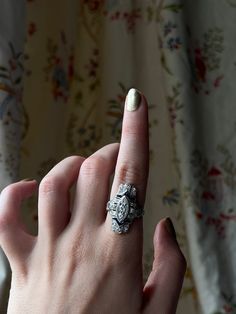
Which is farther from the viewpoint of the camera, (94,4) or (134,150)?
(94,4)

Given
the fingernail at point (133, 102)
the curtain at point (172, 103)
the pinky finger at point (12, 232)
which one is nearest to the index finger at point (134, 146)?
the fingernail at point (133, 102)

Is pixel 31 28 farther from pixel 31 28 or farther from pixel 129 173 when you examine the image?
pixel 129 173

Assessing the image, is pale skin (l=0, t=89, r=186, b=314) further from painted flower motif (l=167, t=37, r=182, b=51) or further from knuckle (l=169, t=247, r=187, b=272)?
painted flower motif (l=167, t=37, r=182, b=51)

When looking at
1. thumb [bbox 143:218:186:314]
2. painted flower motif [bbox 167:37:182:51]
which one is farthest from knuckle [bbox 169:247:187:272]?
painted flower motif [bbox 167:37:182:51]

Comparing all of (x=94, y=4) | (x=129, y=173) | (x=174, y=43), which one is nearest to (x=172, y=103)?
(x=174, y=43)

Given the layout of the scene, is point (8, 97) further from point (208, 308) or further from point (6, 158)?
point (208, 308)

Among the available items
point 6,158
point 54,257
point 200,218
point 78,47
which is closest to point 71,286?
point 54,257

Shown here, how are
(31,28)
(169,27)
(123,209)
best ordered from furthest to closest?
(169,27)
(31,28)
(123,209)
